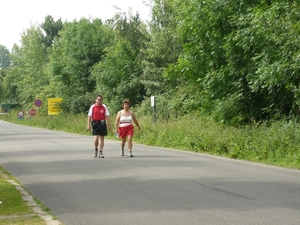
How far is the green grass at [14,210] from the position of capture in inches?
388

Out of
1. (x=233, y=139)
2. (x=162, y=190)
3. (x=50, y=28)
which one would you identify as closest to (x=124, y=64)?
(x=233, y=139)

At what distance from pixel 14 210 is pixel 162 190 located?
297cm

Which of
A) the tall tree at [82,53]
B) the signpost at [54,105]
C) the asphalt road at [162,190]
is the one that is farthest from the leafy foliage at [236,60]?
the signpost at [54,105]

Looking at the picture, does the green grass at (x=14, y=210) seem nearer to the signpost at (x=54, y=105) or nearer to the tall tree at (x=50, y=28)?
the signpost at (x=54, y=105)

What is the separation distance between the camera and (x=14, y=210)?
10930 mm

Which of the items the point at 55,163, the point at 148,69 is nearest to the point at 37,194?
the point at 55,163

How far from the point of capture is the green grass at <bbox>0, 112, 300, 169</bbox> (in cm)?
1986

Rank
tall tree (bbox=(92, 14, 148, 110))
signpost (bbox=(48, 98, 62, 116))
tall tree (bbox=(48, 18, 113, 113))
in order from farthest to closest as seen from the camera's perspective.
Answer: signpost (bbox=(48, 98, 62, 116)) < tall tree (bbox=(48, 18, 113, 113)) < tall tree (bbox=(92, 14, 148, 110))

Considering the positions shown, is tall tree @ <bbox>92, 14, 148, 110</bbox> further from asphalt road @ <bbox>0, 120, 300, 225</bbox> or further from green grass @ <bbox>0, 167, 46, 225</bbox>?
green grass @ <bbox>0, 167, 46, 225</bbox>

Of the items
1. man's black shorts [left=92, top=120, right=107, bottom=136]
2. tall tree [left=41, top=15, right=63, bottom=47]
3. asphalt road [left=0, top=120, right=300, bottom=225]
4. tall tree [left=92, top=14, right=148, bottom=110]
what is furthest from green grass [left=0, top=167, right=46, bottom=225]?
tall tree [left=41, top=15, right=63, bottom=47]

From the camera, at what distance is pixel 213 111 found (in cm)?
2750

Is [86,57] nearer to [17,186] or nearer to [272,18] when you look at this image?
[272,18]

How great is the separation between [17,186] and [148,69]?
3961cm

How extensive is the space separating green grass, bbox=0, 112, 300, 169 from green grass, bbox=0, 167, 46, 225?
7.56m
